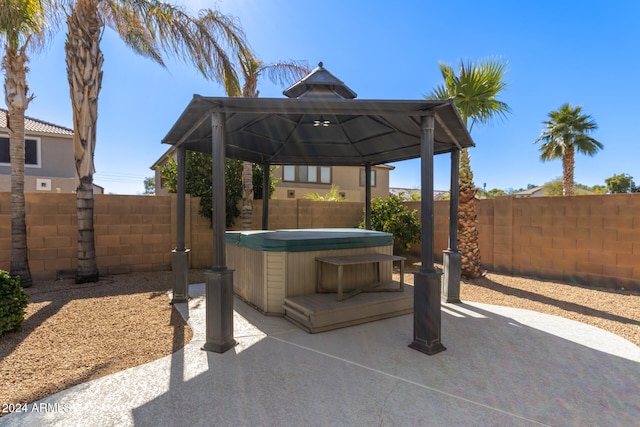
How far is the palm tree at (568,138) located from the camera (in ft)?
46.3

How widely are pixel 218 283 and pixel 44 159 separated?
16.9m

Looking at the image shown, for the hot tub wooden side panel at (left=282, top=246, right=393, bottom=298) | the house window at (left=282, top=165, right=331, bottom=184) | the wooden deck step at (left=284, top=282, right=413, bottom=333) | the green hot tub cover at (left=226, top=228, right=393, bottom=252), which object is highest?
the house window at (left=282, top=165, right=331, bottom=184)

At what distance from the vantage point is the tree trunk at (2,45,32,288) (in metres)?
6.18

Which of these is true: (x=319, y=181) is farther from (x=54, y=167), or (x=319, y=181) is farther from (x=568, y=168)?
(x=54, y=167)

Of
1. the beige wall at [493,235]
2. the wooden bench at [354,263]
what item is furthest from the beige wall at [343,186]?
the wooden bench at [354,263]

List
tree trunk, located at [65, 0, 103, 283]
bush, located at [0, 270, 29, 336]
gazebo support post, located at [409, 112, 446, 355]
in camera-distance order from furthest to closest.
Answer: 1. tree trunk, located at [65, 0, 103, 283]
2. bush, located at [0, 270, 29, 336]
3. gazebo support post, located at [409, 112, 446, 355]

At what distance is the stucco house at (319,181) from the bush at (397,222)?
7.31 m

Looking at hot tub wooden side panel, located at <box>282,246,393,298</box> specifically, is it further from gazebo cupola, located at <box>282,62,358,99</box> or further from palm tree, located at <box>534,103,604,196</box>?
palm tree, located at <box>534,103,604,196</box>

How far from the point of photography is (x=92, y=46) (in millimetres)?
6715

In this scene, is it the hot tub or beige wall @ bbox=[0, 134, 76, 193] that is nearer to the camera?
the hot tub

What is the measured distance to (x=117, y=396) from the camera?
257 cm

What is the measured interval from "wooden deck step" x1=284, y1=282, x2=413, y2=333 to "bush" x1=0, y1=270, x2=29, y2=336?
137 inches

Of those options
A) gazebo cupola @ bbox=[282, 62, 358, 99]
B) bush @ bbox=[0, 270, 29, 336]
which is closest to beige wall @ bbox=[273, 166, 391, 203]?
gazebo cupola @ bbox=[282, 62, 358, 99]

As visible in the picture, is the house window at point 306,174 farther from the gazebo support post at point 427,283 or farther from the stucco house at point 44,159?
the gazebo support post at point 427,283
